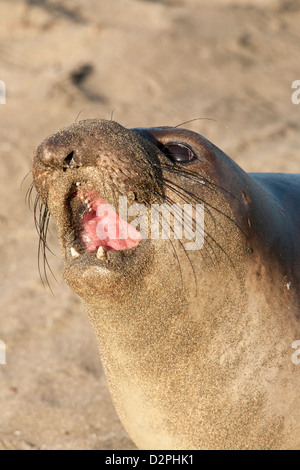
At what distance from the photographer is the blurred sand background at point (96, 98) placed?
14.3 ft

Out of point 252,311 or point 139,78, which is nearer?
point 252,311

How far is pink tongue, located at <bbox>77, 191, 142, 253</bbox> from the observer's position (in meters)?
2.38

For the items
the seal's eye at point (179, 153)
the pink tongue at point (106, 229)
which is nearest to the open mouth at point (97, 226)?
the pink tongue at point (106, 229)

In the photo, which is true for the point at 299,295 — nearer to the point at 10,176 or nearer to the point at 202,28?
the point at 10,176

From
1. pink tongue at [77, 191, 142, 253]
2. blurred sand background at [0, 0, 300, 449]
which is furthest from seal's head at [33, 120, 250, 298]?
blurred sand background at [0, 0, 300, 449]

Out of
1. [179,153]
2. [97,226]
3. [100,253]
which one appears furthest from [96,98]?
[100,253]

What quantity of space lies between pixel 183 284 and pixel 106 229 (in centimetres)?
35

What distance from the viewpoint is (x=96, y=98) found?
761 centimetres

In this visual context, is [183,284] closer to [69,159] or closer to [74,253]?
[74,253]

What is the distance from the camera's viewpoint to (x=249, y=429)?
2.68 m

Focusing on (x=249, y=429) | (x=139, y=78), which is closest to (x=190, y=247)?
(x=249, y=429)

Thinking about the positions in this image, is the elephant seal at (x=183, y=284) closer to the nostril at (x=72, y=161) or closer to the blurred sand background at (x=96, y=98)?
the nostril at (x=72, y=161)

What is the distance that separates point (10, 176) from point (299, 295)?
14.8 feet

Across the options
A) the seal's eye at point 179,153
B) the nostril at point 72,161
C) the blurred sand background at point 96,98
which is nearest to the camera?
the nostril at point 72,161
